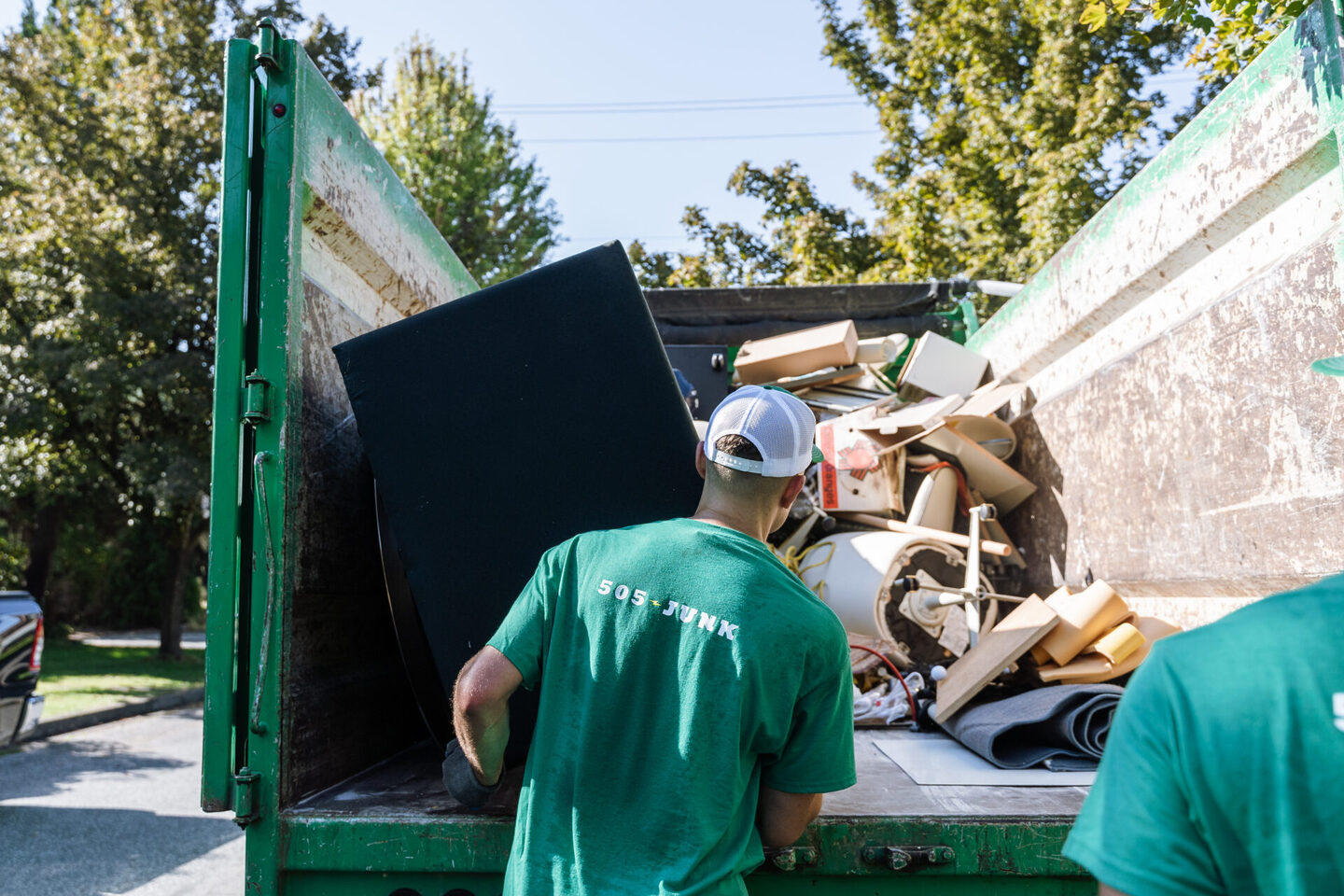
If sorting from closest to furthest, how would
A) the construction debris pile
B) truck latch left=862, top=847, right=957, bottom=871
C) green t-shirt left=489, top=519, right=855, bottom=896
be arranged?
green t-shirt left=489, top=519, right=855, bottom=896, truck latch left=862, top=847, right=957, bottom=871, the construction debris pile

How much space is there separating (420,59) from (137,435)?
7404 millimetres

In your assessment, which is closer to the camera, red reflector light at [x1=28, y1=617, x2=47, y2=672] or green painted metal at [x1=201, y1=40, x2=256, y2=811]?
green painted metal at [x1=201, y1=40, x2=256, y2=811]

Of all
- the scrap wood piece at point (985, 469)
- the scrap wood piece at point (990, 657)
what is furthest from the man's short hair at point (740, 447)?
the scrap wood piece at point (985, 469)

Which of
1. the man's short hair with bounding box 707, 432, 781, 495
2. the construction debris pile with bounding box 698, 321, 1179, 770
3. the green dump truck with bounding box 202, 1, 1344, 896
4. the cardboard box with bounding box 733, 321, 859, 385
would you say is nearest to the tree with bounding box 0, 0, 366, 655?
the cardboard box with bounding box 733, 321, 859, 385

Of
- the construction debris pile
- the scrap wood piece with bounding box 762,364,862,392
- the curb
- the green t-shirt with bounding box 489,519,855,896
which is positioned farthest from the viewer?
the curb

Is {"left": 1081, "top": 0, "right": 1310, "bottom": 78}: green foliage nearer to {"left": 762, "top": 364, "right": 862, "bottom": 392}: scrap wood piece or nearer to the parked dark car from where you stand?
{"left": 762, "top": 364, "right": 862, "bottom": 392}: scrap wood piece

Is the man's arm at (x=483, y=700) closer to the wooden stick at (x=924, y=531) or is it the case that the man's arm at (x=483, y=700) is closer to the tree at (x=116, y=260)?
the wooden stick at (x=924, y=531)

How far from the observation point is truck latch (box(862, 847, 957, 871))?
5.21ft

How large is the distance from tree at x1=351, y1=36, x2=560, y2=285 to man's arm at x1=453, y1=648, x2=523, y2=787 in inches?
536

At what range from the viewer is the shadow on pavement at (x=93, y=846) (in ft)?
15.1

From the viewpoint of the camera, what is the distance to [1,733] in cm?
544

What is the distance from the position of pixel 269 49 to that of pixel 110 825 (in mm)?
5477

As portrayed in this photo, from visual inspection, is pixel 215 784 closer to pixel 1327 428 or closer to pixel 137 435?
pixel 1327 428

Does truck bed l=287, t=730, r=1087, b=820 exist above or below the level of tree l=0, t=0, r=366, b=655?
below
